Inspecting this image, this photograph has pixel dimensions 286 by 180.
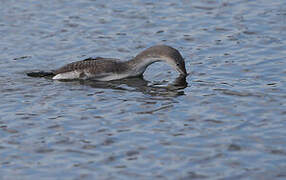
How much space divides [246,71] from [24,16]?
25.6 ft

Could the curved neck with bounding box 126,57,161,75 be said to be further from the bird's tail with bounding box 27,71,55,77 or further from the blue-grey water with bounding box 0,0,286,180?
the bird's tail with bounding box 27,71,55,77

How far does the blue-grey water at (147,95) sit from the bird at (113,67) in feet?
0.74

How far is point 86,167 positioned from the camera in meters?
9.93

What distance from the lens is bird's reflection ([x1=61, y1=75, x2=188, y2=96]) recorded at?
550 inches

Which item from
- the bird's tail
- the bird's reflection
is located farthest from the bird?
the bird's reflection

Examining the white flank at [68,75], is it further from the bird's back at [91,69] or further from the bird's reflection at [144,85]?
the bird's reflection at [144,85]

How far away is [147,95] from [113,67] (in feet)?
4.87

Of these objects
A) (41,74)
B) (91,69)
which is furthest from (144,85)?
(41,74)

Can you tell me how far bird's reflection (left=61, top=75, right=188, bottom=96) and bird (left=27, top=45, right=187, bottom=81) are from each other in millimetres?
145

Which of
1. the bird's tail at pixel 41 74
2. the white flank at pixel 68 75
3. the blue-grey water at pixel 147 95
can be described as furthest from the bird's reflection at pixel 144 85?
the bird's tail at pixel 41 74

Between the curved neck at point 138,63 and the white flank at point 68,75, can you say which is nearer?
the white flank at point 68,75

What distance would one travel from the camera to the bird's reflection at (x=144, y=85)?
1396 cm

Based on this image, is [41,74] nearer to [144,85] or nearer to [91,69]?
[91,69]

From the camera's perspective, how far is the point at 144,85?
1455cm
